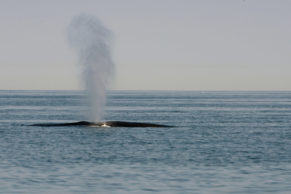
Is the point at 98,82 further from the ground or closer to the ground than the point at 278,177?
further from the ground

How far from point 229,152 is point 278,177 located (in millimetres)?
14195

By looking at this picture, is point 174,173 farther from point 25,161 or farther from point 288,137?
point 288,137

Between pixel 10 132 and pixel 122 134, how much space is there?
1367cm

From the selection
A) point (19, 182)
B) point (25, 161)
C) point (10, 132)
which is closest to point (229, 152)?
point (25, 161)

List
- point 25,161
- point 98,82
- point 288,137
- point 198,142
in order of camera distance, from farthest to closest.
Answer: point 98,82, point 288,137, point 198,142, point 25,161

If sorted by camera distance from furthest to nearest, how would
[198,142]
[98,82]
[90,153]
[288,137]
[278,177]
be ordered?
[98,82]
[288,137]
[198,142]
[90,153]
[278,177]

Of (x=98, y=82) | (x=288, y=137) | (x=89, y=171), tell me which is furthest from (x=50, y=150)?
(x=98, y=82)

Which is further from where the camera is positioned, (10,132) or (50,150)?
(10,132)

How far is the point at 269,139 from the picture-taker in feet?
213

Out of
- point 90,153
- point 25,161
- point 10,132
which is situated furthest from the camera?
point 10,132

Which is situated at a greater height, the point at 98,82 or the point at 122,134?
the point at 98,82

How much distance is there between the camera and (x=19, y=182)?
35219 mm

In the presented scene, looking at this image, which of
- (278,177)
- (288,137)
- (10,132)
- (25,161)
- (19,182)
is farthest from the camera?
(10,132)

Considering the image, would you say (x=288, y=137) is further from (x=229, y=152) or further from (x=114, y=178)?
(x=114, y=178)
